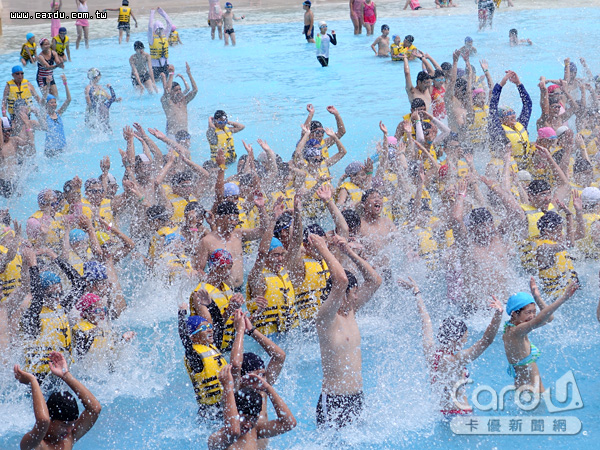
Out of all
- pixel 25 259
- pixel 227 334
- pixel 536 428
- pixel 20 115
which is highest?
pixel 20 115

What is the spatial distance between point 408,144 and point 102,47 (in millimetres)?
16524

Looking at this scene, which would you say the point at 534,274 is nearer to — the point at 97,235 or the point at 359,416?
the point at 359,416

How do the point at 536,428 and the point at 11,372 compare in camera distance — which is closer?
the point at 536,428

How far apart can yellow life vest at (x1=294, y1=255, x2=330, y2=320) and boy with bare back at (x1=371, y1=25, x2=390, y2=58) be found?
590 inches

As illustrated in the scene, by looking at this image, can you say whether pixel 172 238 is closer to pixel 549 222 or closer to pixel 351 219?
pixel 351 219

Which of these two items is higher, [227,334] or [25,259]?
[25,259]

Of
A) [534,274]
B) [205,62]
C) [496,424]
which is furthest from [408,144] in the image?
[205,62]

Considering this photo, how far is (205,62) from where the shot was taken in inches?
816

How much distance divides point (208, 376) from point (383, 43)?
665 inches

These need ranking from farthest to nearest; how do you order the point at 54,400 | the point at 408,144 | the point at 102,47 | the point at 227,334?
the point at 102,47, the point at 408,144, the point at 227,334, the point at 54,400

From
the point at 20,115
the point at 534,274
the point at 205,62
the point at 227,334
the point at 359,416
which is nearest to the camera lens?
the point at 359,416

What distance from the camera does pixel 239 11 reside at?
29.3 metres

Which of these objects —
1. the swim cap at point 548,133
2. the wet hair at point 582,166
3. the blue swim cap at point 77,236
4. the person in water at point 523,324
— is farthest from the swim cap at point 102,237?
the wet hair at point 582,166

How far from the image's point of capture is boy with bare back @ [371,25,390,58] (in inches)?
803
